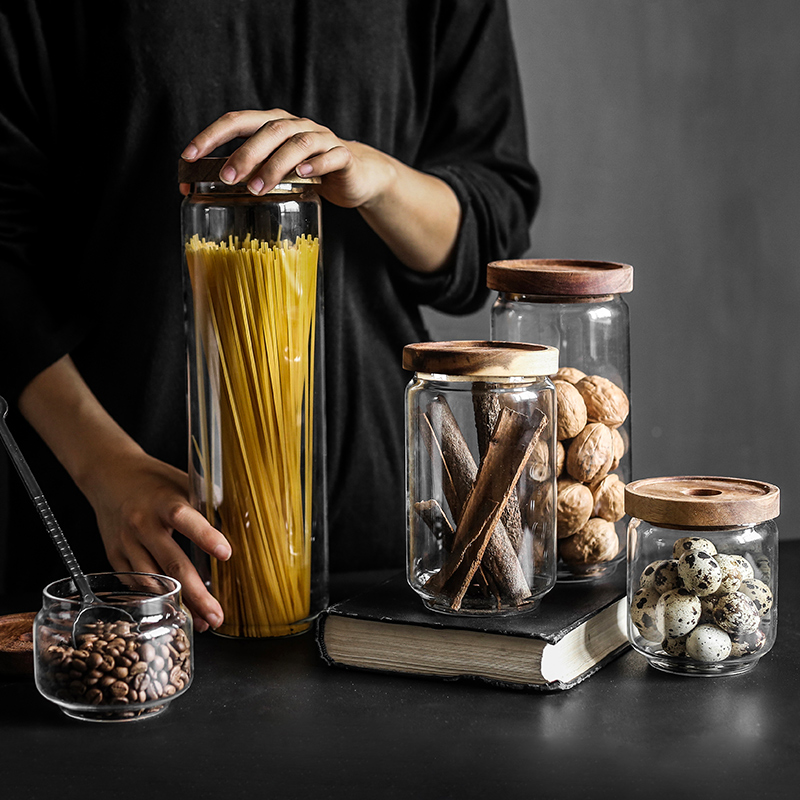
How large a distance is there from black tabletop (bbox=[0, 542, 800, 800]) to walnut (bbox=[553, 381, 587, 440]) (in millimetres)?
169

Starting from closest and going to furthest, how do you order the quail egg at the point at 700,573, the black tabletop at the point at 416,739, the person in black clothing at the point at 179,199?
1. the black tabletop at the point at 416,739
2. the quail egg at the point at 700,573
3. the person in black clothing at the point at 179,199

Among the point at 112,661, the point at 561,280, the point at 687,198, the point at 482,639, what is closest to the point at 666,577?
the point at 482,639

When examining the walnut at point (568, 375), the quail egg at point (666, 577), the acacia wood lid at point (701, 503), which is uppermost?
the walnut at point (568, 375)

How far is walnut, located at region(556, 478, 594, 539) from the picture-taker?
80 cm

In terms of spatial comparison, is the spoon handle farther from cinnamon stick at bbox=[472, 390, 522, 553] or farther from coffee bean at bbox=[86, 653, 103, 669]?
cinnamon stick at bbox=[472, 390, 522, 553]

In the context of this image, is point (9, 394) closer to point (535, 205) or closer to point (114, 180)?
point (114, 180)

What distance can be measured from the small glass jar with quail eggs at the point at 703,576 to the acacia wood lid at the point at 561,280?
16 cm

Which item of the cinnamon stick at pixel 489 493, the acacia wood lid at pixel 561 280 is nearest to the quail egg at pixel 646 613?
the cinnamon stick at pixel 489 493

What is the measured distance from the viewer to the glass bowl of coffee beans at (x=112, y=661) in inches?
25.4

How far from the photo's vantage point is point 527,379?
2.38 ft

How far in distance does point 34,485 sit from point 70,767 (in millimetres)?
223

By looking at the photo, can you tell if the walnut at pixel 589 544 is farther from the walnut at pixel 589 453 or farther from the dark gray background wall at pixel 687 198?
the dark gray background wall at pixel 687 198

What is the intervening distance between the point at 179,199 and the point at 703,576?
2.28 ft

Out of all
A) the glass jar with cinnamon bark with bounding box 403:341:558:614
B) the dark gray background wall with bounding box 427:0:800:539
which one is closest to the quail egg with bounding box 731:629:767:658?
the glass jar with cinnamon bark with bounding box 403:341:558:614
